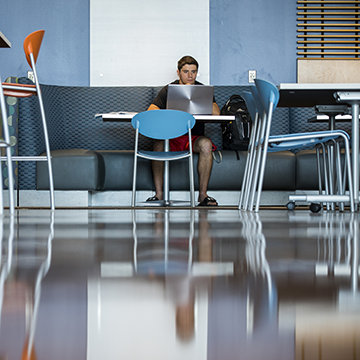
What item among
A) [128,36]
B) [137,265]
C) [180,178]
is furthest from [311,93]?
[128,36]

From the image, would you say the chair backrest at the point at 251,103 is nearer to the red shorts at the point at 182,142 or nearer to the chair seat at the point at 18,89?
the red shorts at the point at 182,142

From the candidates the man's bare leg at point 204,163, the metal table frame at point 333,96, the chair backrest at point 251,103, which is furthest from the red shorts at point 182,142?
the metal table frame at point 333,96

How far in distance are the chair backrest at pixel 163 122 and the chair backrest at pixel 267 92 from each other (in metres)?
0.89

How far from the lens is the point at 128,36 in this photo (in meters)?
4.99

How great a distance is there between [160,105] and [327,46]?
7.61 feet

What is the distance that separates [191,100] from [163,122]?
1.09ft

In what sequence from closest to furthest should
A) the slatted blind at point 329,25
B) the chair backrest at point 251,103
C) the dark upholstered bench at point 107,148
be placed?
the chair backrest at point 251,103, the dark upholstered bench at point 107,148, the slatted blind at point 329,25

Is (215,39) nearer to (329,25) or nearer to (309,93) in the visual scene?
(329,25)

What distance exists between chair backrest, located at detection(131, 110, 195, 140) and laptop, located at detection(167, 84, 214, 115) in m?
0.22

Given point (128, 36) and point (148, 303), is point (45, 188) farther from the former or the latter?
point (148, 303)

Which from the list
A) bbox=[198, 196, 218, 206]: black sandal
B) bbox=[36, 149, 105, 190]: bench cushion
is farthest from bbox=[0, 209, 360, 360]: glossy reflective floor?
bbox=[36, 149, 105, 190]: bench cushion

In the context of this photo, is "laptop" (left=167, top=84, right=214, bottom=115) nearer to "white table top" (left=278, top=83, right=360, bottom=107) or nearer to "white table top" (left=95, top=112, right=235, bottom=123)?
"white table top" (left=95, top=112, right=235, bottom=123)

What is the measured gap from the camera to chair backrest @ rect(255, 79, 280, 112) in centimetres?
216

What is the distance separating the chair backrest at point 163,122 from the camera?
3123 mm
